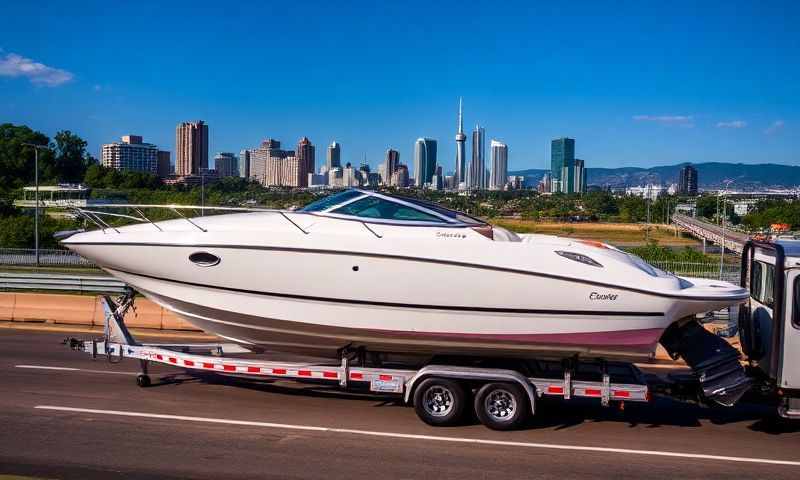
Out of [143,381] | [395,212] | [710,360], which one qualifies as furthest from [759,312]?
[143,381]

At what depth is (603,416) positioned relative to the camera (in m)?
8.97

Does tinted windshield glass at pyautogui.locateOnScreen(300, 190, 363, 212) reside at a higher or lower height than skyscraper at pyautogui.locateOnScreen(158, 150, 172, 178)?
lower

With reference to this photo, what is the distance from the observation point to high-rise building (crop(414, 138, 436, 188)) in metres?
75.2

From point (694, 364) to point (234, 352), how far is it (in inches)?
219

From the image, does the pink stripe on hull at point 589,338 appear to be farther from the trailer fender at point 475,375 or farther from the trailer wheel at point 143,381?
the trailer wheel at point 143,381

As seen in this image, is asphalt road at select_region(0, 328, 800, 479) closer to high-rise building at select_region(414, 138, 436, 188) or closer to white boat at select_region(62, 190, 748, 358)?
white boat at select_region(62, 190, 748, 358)

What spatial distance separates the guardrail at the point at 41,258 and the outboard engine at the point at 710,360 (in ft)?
60.9

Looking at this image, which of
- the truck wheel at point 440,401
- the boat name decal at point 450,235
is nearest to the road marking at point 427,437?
the truck wheel at point 440,401

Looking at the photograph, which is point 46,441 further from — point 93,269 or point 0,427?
point 93,269

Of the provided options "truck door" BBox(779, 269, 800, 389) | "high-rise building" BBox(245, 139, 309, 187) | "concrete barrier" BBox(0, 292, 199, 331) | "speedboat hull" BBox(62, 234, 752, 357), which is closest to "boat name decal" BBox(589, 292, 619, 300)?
"speedboat hull" BBox(62, 234, 752, 357)

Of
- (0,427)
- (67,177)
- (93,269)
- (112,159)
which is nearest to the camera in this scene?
(0,427)

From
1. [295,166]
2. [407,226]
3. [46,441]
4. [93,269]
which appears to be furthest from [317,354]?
[295,166]

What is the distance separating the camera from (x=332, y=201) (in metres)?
8.95

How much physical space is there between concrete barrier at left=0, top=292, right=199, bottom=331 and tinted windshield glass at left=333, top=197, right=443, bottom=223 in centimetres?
764
